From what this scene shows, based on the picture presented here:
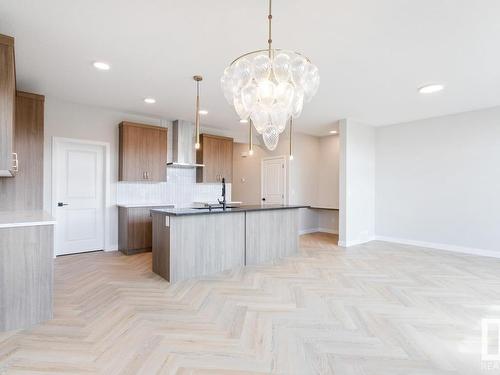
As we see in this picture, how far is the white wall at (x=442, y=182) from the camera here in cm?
491

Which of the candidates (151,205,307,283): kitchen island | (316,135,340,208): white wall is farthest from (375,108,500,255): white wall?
(151,205,307,283): kitchen island

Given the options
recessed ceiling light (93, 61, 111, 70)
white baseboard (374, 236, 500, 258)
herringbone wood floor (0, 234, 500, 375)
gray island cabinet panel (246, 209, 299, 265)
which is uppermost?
recessed ceiling light (93, 61, 111, 70)

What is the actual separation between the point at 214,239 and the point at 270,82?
242cm

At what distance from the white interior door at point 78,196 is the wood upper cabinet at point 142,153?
48 cm

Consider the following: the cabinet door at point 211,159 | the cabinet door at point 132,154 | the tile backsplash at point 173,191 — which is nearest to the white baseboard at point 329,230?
the tile backsplash at point 173,191

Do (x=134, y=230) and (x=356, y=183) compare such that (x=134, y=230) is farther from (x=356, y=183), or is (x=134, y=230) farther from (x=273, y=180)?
(x=356, y=183)

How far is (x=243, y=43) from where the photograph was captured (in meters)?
2.78

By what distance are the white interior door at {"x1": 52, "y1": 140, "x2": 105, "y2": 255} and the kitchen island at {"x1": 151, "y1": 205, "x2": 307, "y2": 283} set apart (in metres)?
1.83

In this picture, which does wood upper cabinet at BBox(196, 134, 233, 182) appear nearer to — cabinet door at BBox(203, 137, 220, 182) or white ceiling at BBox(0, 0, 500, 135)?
cabinet door at BBox(203, 137, 220, 182)

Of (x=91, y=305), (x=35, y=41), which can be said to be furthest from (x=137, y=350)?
(x=35, y=41)

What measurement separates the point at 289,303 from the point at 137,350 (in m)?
1.52

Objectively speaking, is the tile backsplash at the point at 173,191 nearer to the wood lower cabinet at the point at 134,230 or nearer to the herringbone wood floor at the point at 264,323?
the wood lower cabinet at the point at 134,230

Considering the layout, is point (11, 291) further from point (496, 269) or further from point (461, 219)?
point (461, 219)

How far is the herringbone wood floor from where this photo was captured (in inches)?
74.7
